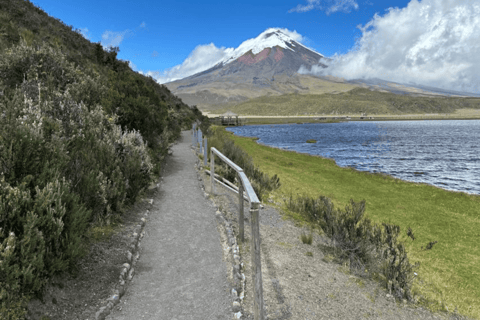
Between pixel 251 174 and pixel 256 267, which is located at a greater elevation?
pixel 256 267

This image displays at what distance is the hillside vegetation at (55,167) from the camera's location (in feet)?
11.3

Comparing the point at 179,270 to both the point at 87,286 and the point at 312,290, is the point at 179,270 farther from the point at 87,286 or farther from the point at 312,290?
the point at 312,290

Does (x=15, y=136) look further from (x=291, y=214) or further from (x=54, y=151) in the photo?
(x=291, y=214)

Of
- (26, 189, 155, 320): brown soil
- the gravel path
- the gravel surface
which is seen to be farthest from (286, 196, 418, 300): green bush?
(26, 189, 155, 320): brown soil

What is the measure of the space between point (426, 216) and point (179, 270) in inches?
459

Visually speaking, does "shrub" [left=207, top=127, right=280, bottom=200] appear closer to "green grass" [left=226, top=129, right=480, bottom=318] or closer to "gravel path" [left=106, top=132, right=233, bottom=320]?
"green grass" [left=226, top=129, right=480, bottom=318]

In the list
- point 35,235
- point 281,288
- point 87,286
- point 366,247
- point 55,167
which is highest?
point 55,167

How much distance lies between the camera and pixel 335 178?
19766mm

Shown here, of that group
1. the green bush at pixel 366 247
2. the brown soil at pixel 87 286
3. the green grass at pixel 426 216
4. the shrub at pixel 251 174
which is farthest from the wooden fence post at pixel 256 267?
the shrub at pixel 251 174

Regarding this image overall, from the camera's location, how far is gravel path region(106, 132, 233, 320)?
153 inches

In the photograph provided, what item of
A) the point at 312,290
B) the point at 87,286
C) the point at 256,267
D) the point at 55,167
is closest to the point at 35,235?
the point at 87,286

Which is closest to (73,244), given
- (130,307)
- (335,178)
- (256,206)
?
(130,307)

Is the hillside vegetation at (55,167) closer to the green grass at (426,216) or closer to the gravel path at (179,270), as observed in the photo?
the gravel path at (179,270)

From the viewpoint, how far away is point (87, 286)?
4.16 metres
